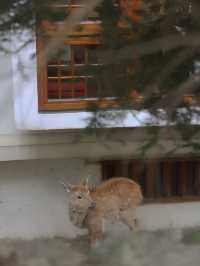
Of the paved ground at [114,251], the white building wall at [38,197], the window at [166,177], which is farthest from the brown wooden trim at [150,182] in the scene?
the paved ground at [114,251]

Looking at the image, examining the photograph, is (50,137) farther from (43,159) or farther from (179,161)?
(179,161)

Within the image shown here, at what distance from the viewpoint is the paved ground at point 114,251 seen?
739 centimetres

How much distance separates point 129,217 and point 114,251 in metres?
0.43

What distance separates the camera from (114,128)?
4570 millimetres

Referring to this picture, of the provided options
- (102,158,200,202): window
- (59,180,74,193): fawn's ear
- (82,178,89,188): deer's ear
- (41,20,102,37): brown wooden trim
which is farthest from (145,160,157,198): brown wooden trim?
(41,20,102,37): brown wooden trim

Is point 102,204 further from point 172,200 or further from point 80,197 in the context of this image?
point 172,200

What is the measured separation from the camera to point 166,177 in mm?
8375

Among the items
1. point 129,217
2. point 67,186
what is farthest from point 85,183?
point 129,217

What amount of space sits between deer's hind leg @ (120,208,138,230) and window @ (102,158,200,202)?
0.56 meters

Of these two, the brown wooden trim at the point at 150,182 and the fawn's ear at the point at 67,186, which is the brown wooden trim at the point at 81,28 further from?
the brown wooden trim at the point at 150,182

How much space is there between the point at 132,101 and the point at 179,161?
13.6 feet

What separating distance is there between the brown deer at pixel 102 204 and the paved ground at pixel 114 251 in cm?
19

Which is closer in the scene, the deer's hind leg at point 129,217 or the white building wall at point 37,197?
the deer's hind leg at point 129,217

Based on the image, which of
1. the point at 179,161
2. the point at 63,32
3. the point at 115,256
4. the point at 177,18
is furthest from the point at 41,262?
the point at 63,32
